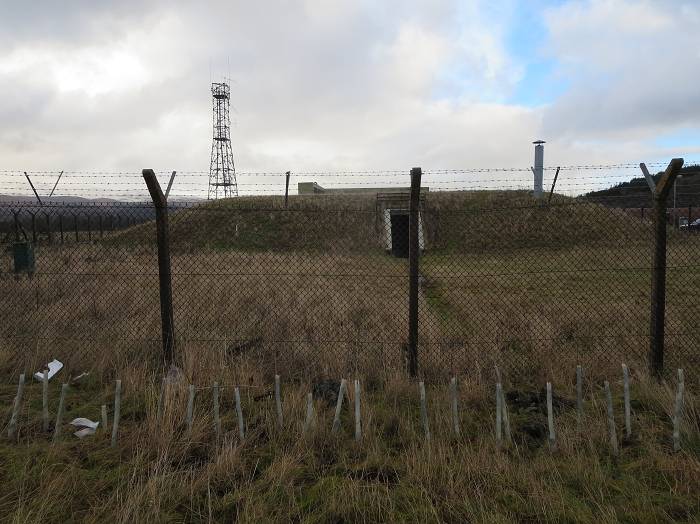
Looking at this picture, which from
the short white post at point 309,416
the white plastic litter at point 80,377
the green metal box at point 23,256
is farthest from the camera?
the green metal box at point 23,256

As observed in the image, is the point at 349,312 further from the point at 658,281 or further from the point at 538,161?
the point at 538,161

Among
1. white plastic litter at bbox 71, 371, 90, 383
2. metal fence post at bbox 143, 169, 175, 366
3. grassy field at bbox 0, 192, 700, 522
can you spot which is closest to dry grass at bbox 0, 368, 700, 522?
grassy field at bbox 0, 192, 700, 522

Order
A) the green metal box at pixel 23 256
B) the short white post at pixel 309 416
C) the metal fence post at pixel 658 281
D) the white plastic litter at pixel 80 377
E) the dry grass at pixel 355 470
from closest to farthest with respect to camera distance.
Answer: the dry grass at pixel 355 470, the short white post at pixel 309 416, the metal fence post at pixel 658 281, the white plastic litter at pixel 80 377, the green metal box at pixel 23 256

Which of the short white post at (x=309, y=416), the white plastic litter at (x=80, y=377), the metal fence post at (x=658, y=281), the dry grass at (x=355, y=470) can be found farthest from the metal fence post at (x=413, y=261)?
the white plastic litter at (x=80, y=377)

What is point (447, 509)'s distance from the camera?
2.62m

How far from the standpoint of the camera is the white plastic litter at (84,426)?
345 centimetres

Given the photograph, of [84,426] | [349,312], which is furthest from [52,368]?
[349,312]

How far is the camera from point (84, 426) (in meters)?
3.58

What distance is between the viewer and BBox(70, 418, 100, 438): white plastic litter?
3449mm

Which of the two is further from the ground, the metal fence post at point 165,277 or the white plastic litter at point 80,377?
the metal fence post at point 165,277

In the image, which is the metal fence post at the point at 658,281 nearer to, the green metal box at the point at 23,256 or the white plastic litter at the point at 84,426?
the white plastic litter at the point at 84,426

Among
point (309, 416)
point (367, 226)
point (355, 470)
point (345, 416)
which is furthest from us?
point (367, 226)

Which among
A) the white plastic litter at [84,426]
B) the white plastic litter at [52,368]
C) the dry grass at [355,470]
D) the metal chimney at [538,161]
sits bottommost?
the dry grass at [355,470]

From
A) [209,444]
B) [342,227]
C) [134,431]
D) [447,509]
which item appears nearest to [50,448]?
[134,431]
